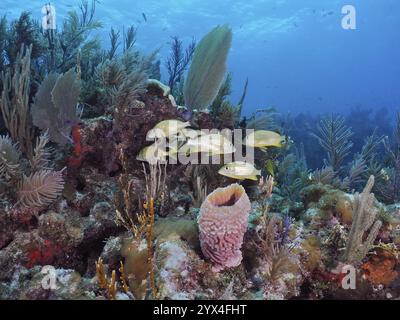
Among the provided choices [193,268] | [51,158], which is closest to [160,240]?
[193,268]

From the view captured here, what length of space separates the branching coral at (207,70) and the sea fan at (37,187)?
2.34 metres

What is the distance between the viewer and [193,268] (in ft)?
9.80

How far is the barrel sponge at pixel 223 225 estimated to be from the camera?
2777 millimetres

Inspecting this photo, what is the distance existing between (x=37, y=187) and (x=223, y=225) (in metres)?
2.05

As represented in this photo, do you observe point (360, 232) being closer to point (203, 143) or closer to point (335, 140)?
point (203, 143)

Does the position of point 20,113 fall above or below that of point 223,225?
above

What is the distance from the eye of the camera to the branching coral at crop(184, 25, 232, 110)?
4816 millimetres

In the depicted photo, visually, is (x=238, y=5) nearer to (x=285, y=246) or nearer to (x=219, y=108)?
(x=219, y=108)

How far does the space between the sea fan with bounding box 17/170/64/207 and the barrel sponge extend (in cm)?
169

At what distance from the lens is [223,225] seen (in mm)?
2773

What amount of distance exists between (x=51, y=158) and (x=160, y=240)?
1975mm

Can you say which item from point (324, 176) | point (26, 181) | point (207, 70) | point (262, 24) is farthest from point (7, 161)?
point (262, 24)

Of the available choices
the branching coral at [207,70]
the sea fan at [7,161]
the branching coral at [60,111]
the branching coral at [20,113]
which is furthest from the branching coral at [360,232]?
the branching coral at [20,113]

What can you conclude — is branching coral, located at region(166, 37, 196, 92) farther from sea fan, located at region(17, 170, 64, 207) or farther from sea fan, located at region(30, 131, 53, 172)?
sea fan, located at region(17, 170, 64, 207)
